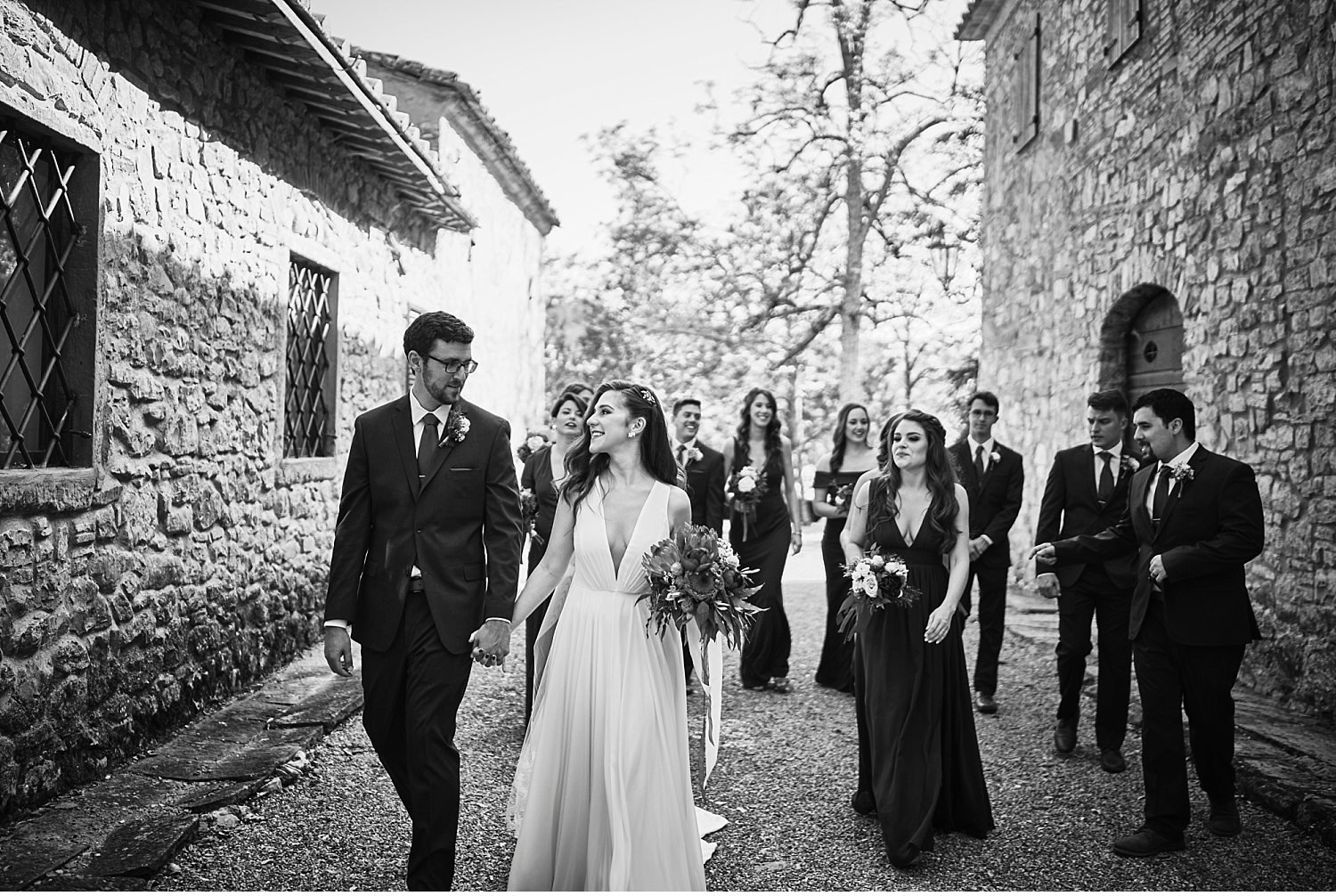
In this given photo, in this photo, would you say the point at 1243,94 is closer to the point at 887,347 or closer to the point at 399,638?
the point at 399,638

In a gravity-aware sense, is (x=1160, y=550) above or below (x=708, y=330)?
below

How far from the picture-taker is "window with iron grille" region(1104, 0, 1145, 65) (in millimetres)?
9664

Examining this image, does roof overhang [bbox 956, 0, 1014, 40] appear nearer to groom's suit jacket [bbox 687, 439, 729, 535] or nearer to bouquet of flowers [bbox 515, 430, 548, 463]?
bouquet of flowers [bbox 515, 430, 548, 463]

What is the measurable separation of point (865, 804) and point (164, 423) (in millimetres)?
4455

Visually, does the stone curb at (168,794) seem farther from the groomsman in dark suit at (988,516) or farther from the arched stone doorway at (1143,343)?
the arched stone doorway at (1143,343)

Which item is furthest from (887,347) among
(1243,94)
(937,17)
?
(1243,94)

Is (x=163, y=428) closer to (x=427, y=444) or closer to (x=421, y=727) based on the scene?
(x=427, y=444)

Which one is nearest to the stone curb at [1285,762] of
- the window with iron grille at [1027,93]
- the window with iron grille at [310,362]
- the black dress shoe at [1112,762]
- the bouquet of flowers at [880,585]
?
the black dress shoe at [1112,762]

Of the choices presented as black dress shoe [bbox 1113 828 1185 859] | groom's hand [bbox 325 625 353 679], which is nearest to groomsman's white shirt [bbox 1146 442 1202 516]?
black dress shoe [bbox 1113 828 1185 859]

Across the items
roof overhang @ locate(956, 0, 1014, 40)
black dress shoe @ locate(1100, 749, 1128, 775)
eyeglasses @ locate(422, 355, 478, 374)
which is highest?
roof overhang @ locate(956, 0, 1014, 40)

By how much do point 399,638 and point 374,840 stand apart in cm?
124

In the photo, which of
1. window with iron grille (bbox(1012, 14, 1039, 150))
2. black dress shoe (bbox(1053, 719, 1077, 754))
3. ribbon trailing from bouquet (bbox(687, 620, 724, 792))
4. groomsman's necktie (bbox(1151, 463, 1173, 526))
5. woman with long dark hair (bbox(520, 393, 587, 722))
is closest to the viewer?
ribbon trailing from bouquet (bbox(687, 620, 724, 792))

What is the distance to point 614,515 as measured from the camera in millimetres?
4062

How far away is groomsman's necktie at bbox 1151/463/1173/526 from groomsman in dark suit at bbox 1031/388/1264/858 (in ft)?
0.14
